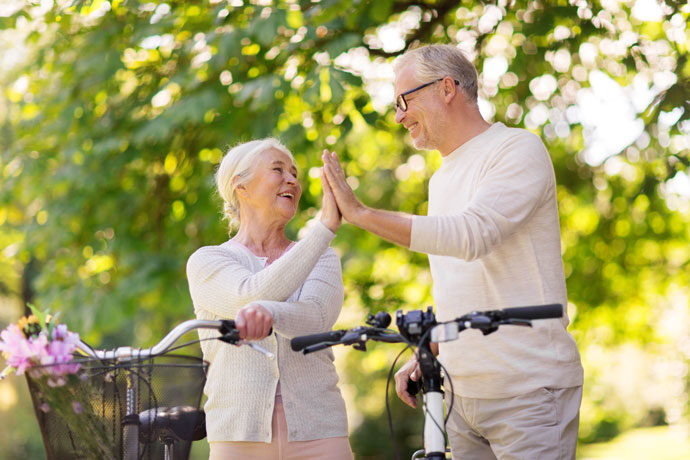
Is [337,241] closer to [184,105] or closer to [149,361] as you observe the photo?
[184,105]

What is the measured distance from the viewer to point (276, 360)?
2799 millimetres

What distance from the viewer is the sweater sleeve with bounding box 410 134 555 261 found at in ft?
7.73

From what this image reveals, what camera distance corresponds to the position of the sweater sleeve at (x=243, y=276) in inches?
103

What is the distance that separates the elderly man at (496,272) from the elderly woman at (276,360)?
0.94ft

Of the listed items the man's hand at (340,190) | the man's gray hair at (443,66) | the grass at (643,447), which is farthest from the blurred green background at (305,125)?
the grass at (643,447)

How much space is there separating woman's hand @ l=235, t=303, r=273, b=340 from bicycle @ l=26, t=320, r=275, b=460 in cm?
3

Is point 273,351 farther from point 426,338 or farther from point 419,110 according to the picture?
point 419,110

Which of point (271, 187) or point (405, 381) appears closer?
point (405, 381)

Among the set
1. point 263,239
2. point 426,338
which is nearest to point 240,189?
point 263,239

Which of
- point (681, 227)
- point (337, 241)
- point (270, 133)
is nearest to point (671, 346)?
point (681, 227)

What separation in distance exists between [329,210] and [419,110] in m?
0.55

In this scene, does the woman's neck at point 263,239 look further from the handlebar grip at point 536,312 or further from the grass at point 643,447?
the grass at point 643,447

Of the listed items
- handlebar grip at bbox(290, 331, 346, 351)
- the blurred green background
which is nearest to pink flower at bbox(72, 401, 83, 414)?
handlebar grip at bbox(290, 331, 346, 351)

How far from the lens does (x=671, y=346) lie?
517 inches
